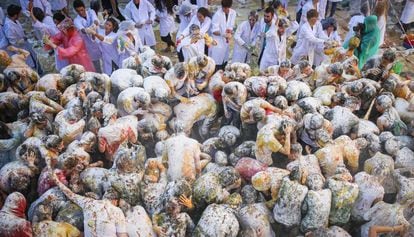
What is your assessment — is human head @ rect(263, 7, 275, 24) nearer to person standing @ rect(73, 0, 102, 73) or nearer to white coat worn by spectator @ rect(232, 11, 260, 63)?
white coat worn by spectator @ rect(232, 11, 260, 63)

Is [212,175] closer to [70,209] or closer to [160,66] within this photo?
[70,209]

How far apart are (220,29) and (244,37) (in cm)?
40

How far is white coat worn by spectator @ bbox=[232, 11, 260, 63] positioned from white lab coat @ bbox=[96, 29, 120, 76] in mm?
1848

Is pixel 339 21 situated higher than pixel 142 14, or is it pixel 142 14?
pixel 142 14

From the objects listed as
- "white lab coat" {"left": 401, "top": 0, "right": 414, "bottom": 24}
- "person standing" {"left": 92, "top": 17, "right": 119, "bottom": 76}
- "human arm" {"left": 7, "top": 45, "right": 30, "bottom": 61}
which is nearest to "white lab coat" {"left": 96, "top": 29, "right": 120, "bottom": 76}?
"person standing" {"left": 92, "top": 17, "right": 119, "bottom": 76}

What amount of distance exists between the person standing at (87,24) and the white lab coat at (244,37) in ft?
7.19

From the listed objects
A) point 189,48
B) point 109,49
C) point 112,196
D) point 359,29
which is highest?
point 359,29

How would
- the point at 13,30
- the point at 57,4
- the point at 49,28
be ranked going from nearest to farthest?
the point at 13,30 < the point at 49,28 < the point at 57,4

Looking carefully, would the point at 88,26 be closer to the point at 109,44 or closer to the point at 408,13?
the point at 109,44

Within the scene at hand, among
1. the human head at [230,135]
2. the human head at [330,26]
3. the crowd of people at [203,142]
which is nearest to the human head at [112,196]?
the crowd of people at [203,142]

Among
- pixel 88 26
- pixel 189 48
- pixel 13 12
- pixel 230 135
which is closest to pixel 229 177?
pixel 230 135

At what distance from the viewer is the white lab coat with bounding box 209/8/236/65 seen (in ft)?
20.5

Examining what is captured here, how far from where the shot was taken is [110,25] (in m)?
5.86

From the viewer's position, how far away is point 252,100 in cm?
452
